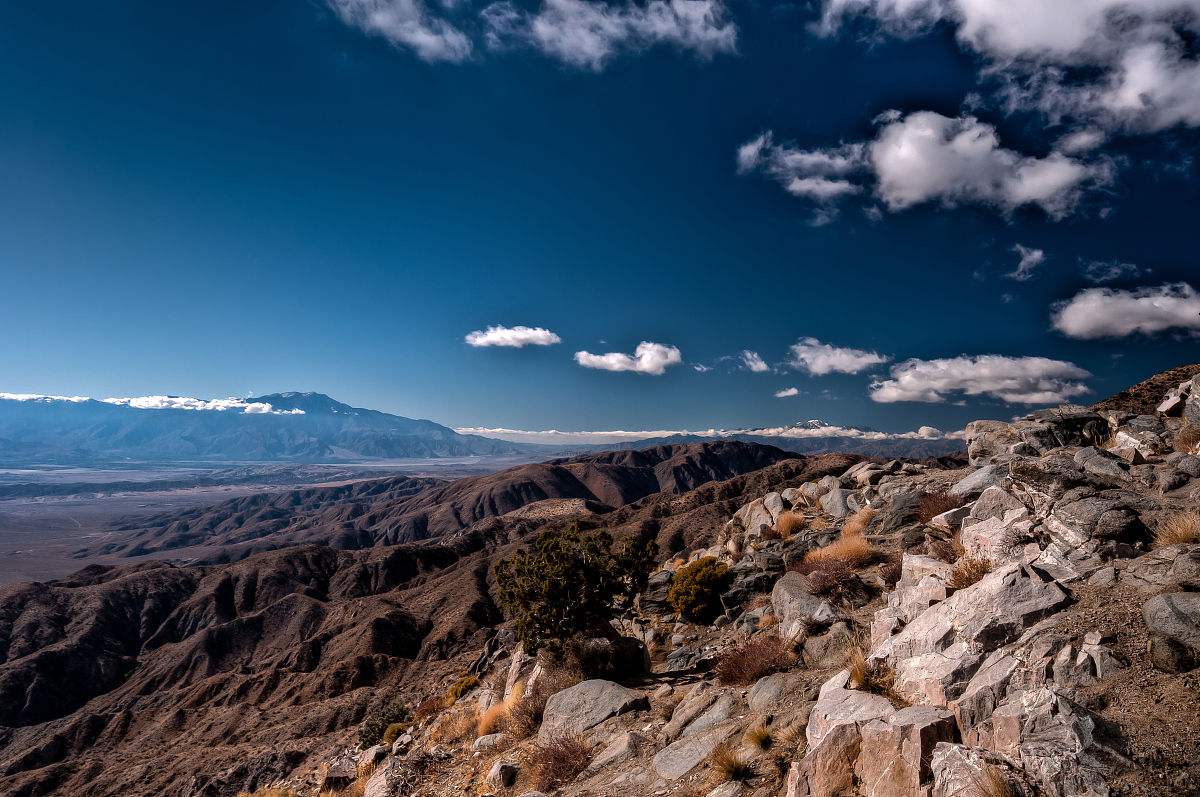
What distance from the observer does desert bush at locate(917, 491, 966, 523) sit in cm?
1469

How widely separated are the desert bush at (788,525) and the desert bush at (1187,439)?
1462cm

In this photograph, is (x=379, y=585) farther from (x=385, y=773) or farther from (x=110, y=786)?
(x=385, y=773)

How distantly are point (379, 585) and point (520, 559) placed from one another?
13587 cm

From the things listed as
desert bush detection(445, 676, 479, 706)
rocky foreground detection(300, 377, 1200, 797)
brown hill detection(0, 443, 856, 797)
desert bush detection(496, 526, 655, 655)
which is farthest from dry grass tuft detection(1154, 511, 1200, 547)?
brown hill detection(0, 443, 856, 797)

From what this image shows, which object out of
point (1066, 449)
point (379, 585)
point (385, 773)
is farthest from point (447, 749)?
point (379, 585)

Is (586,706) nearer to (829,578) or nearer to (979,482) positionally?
(829,578)

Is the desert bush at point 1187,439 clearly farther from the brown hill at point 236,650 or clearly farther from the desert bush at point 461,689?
the brown hill at point 236,650

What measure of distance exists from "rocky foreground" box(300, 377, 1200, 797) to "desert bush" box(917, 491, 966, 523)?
0.09m

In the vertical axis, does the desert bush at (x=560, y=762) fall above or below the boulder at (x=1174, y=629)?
below

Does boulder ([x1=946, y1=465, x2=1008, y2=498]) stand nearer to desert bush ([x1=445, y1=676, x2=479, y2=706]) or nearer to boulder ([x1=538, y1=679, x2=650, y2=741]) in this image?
boulder ([x1=538, y1=679, x2=650, y2=741])

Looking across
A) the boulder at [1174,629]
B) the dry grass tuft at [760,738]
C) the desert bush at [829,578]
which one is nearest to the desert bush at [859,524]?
the desert bush at [829,578]

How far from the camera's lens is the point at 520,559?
20.0 metres

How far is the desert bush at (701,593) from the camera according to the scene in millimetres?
19812

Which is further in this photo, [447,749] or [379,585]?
[379,585]
